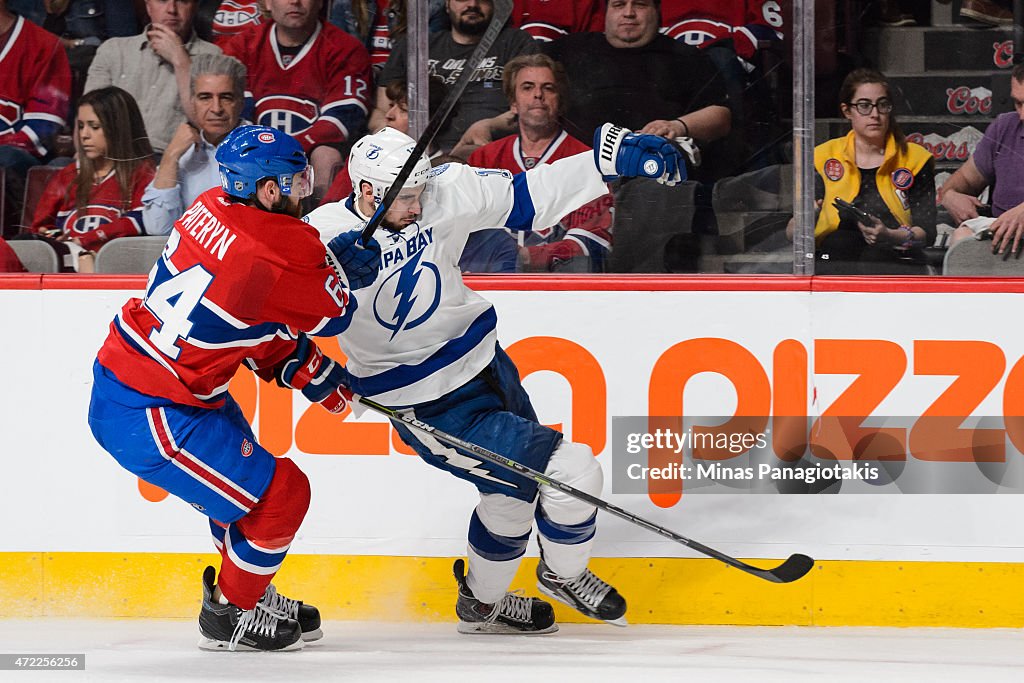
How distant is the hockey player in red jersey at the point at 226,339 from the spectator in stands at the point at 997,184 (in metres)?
1.63

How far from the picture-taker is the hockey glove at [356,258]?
8.94ft

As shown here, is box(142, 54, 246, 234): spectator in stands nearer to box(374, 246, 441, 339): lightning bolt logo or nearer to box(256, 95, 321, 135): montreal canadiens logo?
box(256, 95, 321, 135): montreal canadiens logo

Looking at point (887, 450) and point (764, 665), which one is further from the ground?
point (887, 450)

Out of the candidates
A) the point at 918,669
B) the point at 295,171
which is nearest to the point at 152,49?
the point at 295,171

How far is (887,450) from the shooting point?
3.12 metres

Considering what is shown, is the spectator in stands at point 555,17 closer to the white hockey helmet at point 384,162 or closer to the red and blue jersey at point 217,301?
the white hockey helmet at point 384,162

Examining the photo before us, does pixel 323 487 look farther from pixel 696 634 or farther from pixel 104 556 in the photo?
pixel 696 634

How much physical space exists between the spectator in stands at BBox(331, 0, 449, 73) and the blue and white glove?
2.33 ft

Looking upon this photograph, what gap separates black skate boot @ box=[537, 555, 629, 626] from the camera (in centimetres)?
296

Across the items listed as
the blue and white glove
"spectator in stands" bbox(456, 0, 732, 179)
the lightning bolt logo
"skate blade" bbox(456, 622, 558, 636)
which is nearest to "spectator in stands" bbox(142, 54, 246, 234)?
the lightning bolt logo

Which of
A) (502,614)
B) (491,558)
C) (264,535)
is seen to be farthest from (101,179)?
(502,614)

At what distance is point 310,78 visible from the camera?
332 centimetres

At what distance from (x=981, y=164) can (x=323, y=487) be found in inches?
75.8

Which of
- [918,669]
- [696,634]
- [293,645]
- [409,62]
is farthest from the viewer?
[409,62]
